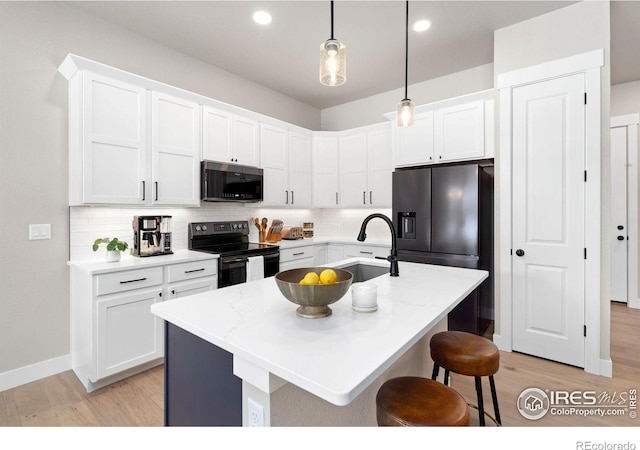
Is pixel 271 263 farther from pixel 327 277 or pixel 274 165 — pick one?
pixel 327 277

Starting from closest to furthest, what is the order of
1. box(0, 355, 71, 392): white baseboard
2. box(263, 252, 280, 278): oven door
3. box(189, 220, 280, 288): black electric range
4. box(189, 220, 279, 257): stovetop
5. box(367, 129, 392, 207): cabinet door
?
box(0, 355, 71, 392): white baseboard → box(189, 220, 280, 288): black electric range → box(189, 220, 279, 257): stovetop → box(263, 252, 280, 278): oven door → box(367, 129, 392, 207): cabinet door

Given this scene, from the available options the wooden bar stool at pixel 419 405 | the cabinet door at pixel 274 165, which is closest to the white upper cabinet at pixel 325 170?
the cabinet door at pixel 274 165

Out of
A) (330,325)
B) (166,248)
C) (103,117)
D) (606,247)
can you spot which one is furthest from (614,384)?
(103,117)

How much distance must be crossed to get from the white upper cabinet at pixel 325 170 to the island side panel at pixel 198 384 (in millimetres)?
3302

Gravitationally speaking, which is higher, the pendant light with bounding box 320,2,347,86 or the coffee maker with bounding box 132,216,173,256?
the pendant light with bounding box 320,2,347,86

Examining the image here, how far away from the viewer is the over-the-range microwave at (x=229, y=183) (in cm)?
324

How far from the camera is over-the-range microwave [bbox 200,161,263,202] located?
10.6 feet

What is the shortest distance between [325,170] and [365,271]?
2.55m

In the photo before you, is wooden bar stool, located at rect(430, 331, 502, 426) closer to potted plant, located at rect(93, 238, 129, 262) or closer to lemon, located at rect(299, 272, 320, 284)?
lemon, located at rect(299, 272, 320, 284)

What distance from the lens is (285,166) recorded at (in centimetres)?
422

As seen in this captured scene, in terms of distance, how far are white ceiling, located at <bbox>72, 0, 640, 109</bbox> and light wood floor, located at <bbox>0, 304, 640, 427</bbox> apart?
3.00 metres

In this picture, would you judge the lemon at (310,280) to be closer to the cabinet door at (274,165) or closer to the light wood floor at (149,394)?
the light wood floor at (149,394)

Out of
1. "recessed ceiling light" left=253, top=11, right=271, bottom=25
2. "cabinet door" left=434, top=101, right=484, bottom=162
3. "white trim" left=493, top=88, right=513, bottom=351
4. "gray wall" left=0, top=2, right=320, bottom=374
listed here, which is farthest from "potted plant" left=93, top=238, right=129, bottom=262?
"white trim" left=493, top=88, right=513, bottom=351
